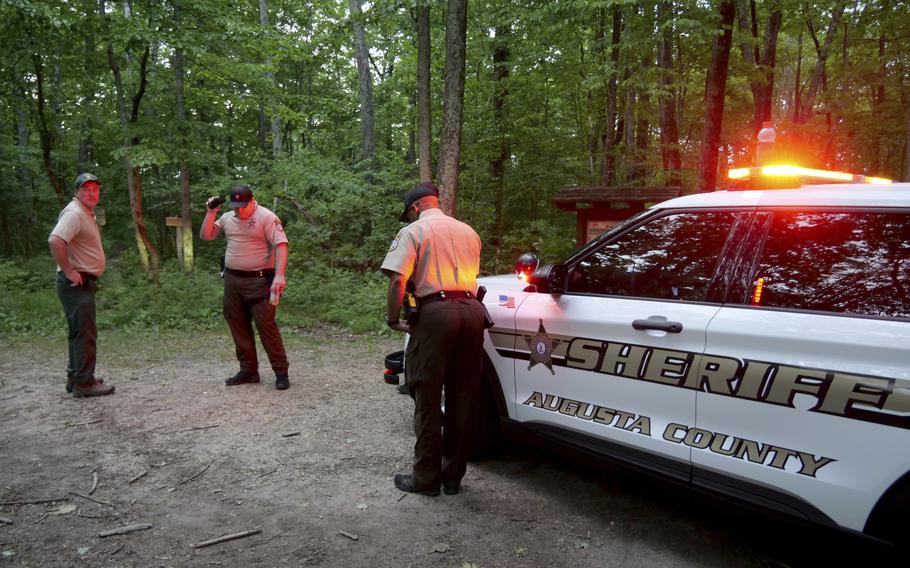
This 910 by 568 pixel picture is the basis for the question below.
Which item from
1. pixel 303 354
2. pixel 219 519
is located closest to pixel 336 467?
pixel 219 519

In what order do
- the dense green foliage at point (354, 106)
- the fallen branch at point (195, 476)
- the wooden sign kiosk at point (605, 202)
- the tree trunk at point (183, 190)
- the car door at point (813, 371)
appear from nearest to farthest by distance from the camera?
the car door at point (813, 371) < the fallen branch at point (195, 476) < the wooden sign kiosk at point (605, 202) < the dense green foliage at point (354, 106) < the tree trunk at point (183, 190)

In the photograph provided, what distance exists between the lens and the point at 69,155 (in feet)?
62.5

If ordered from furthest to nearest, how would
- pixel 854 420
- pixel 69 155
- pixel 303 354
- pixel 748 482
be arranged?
pixel 69 155 < pixel 303 354 < pixel 748 482 < pixel 854 420

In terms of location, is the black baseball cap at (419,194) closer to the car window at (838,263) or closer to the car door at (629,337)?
the car door at (629,337)

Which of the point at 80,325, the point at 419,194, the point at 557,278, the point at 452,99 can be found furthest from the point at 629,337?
the point at 452,99

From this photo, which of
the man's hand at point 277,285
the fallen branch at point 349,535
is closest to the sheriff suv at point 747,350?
the fallen branch at point 349,535

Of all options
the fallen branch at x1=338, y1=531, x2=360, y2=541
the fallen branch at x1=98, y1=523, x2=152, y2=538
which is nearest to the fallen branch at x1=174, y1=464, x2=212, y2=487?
the fallen branch at x1=98, y1=523, x2=152, y2=538

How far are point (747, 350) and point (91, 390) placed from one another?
5.54m

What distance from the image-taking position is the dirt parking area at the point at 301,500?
9.20 feet

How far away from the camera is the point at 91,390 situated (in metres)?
5.26

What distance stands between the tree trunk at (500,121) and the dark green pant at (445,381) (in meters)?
9.81

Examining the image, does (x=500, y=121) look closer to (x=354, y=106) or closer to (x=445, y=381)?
(x=354, y=106)

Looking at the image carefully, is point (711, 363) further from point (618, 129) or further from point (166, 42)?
point (618, 129)

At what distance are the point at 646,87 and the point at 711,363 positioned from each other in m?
8.49
